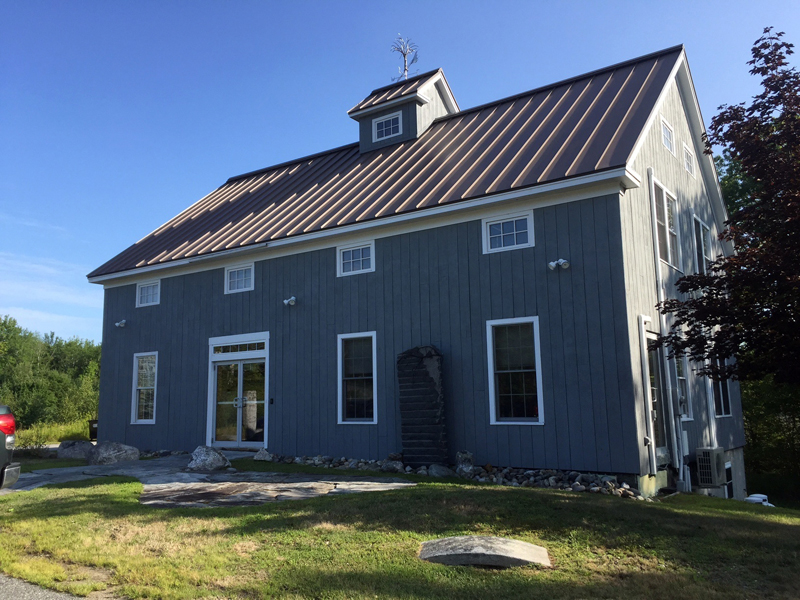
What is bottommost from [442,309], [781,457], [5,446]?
[781,457]

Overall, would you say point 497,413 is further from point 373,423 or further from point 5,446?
point 5,446

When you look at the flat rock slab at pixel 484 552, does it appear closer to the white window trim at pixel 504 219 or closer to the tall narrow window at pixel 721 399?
the white window trim at pixel 504 219

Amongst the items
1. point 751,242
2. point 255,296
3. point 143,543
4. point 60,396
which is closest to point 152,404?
point 255,296

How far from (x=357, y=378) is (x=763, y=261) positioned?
719cm

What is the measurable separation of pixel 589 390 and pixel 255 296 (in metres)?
7.53

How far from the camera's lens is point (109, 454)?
42.7ft

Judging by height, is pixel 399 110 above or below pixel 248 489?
above

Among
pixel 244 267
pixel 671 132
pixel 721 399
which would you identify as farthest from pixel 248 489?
pixel 671 132

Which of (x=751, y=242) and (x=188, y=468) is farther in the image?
(x=188, y=468)

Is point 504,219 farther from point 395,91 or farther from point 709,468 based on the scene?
point 395,91

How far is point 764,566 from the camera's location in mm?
5422

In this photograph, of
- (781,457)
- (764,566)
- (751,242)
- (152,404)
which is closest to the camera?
(764,566)

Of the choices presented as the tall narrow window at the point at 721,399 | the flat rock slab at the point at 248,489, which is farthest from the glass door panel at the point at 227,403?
the tall narrow window at the point at 721,399

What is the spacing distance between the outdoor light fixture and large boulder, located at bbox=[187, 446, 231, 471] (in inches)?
259
